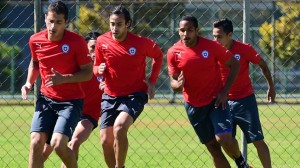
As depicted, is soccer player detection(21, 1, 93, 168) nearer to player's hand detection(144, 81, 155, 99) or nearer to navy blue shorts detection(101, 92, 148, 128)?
navy blue shorts detection(101, 92, 148, 128)

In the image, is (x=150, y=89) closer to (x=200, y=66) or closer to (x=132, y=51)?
(x=132, y=51)

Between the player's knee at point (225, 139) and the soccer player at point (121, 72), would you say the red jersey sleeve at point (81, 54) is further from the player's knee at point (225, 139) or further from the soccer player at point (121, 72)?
the player's knee at point (225, 139)

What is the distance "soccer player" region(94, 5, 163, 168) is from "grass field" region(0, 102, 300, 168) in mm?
2380

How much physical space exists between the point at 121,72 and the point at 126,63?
118 millimetres

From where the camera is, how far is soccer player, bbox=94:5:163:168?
9867 mm

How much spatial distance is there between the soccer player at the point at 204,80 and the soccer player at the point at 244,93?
48 cm

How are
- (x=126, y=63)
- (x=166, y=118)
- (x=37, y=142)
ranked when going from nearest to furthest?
(x=37, y=142) < (x=126, y=63) < (x=166, y=118)

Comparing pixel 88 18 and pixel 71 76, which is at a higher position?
pixel 71 76

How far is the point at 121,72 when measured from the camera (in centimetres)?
989

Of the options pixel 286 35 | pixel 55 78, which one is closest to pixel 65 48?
pixel 55 78

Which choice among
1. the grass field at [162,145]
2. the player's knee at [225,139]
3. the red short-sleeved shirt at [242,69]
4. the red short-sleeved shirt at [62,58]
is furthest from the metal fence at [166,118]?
the player's knee at [225,139]

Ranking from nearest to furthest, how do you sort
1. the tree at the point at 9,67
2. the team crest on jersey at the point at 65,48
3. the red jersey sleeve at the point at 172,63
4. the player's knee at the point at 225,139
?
1. the team crest on jersey at the point at 65,48
2. the player's knee at the point at 225,139
3. the red jersey sleeve at the point at 172,63
4. the tree at the point at 9,67

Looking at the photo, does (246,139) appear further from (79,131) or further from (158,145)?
(158,145)

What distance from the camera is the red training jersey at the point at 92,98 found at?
34.0 feet
